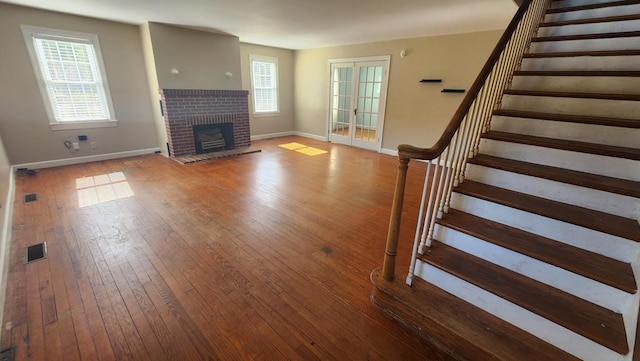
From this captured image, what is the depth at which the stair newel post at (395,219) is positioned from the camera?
1576 millimetres

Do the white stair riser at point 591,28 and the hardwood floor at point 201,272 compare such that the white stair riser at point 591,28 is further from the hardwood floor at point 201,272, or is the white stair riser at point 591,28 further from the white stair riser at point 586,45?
the hardwood floor at point 201,272

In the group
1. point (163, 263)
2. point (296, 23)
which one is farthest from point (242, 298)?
point (296, 23)

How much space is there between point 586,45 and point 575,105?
3.76ft

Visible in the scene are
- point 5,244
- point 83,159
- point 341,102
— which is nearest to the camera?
point 5,244

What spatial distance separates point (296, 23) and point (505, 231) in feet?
14.1

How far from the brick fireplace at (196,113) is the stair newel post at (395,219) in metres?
4.95

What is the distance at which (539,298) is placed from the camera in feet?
4.77

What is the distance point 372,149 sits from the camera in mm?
6418

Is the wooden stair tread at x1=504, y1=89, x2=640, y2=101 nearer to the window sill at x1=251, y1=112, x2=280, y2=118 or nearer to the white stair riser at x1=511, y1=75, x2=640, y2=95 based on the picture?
the white stair riser at x1=511, y1=75, x2=640, y2=95

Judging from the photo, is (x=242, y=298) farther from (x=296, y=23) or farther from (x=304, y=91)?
(x=304, y=91)

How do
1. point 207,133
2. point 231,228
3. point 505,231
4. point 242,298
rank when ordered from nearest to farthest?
point 505,231
point 242,298
point 231,228
point 207,133

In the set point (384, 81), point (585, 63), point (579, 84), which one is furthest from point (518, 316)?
point (384, 81)

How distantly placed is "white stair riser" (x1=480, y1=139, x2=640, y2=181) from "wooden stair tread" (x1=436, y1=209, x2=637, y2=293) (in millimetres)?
645

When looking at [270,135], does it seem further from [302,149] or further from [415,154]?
[415,154]
